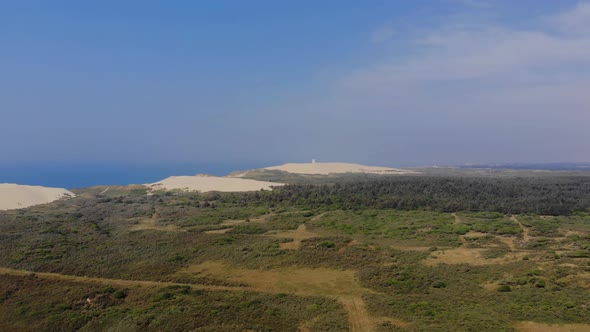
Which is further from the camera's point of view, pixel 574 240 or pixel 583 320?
pixel 574 240

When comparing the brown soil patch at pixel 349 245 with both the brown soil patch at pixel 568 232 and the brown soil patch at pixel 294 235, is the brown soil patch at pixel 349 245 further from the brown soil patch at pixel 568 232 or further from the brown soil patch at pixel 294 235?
the brown soil patch at pixel 568 232

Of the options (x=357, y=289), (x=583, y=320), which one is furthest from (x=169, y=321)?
(x=583, y=320)

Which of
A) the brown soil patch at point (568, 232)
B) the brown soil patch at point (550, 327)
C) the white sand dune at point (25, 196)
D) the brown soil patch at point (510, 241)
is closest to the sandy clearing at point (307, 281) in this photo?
the brown soil patch at point (550, 327)

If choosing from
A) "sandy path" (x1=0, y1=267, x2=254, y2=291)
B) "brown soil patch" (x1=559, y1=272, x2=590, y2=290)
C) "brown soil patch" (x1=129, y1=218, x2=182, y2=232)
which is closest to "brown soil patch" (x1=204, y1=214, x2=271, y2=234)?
"brown soil patch" (x1=129, y1=218, x2=182, y2=232)

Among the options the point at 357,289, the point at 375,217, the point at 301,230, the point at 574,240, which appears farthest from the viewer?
the point at 375,217

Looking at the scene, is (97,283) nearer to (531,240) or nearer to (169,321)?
(169,321)

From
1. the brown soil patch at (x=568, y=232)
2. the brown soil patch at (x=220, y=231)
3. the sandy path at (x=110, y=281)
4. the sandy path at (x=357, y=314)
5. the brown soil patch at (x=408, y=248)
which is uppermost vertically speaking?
the brown soil patch at (x=568, y=232)

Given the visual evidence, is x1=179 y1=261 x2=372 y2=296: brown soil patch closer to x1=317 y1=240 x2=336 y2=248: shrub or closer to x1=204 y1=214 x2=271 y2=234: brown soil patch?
x1=317 y1=240 x2=336 y2=248: shrub
